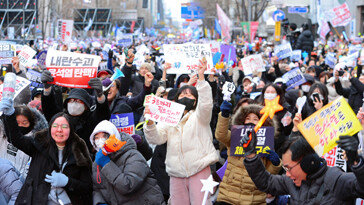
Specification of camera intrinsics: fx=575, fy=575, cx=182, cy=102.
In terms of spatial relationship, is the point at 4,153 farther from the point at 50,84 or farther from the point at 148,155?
the point at 148,155

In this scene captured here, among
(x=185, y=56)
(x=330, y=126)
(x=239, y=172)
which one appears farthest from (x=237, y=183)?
(x=185, y=56)

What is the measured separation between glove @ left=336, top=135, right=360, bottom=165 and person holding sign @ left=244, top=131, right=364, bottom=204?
0.12 m

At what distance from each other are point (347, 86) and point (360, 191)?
21.6ft

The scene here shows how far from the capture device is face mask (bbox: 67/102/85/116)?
5789 mm

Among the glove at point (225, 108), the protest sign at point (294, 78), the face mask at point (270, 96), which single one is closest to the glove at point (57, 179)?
the glove at point (225, 108)

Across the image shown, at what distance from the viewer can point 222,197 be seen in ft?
16.8

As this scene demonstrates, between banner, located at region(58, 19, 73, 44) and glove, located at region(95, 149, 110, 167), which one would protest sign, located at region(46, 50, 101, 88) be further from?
banner, located at region(58, 19, 73, 44)

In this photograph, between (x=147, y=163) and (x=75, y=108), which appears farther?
(x=75, y=108)

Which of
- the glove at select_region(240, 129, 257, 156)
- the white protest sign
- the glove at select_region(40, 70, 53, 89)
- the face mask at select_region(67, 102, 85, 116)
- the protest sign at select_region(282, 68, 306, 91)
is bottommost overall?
the glove at select_region(240, 129, 257, 156)

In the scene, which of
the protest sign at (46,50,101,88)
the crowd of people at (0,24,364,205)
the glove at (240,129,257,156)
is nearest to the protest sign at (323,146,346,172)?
the crowd of people at (0,24,364,205)

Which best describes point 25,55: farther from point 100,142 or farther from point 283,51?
point 100,142

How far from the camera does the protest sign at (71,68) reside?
625 centimetres

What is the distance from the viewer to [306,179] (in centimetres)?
403

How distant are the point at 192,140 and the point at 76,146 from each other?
1.09 meters
